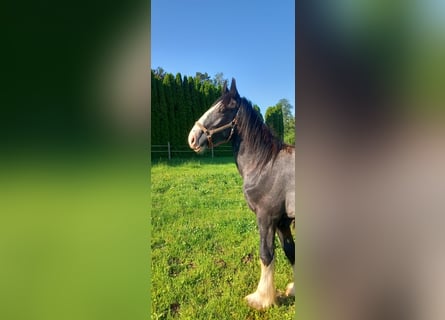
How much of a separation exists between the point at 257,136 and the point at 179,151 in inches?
20.9

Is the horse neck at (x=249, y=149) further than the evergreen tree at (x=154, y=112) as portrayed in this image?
Yes

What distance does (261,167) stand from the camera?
214 cm

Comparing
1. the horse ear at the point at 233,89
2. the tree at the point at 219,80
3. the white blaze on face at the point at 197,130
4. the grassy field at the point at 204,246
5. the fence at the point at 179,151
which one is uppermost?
the tree at the point at 219,80

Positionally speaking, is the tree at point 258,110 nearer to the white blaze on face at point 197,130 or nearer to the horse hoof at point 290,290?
the white blaze on face at point 197,130

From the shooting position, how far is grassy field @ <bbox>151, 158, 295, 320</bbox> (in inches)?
80.7

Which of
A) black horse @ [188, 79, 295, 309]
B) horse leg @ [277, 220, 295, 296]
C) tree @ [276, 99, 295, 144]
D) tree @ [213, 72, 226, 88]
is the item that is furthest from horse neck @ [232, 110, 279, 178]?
horse leg @ [277, 220, 295, 296]

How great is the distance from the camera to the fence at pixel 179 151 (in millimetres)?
2059

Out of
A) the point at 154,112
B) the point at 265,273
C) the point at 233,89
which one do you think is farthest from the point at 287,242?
the point at 154,112

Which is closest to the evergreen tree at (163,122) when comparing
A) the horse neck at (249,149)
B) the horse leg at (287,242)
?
the horse neck at (249,149)

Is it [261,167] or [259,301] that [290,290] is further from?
[261,167]

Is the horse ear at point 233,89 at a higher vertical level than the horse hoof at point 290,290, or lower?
higher
